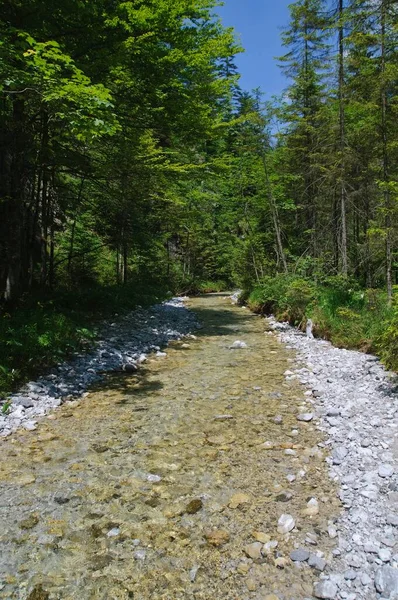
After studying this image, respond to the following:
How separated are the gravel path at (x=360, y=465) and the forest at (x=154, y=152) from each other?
856 millimetres

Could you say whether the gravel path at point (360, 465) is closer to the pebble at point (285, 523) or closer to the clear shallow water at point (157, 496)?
the clear shallow water at point (157, 496)

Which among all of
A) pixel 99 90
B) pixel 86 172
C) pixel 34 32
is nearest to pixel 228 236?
pixel 86 172

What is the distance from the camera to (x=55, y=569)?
3.02 metres

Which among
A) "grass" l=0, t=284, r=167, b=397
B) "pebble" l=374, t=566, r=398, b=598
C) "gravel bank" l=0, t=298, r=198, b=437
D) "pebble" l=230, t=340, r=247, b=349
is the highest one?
"grass" l=0, t=284, r=167, b=397

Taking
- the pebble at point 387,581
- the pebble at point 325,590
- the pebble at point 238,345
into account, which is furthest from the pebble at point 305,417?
the pebble at point 238,345

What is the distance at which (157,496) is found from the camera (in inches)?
157

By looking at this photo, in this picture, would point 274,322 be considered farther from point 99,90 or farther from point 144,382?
point 99,90

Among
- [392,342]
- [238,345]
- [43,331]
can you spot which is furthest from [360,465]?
[238,345]

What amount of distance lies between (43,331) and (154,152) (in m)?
7.48

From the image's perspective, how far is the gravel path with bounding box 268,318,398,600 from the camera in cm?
286

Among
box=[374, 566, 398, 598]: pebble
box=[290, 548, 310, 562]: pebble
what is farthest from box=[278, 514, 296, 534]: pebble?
box=[374, 566, 398, 598]: pebble

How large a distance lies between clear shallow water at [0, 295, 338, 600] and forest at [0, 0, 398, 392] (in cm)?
208

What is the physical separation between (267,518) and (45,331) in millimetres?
5839

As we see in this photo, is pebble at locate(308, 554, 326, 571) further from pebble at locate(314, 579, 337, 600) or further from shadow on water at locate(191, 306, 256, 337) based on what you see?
shadow on water at locate(191, 306, 256, 337)
